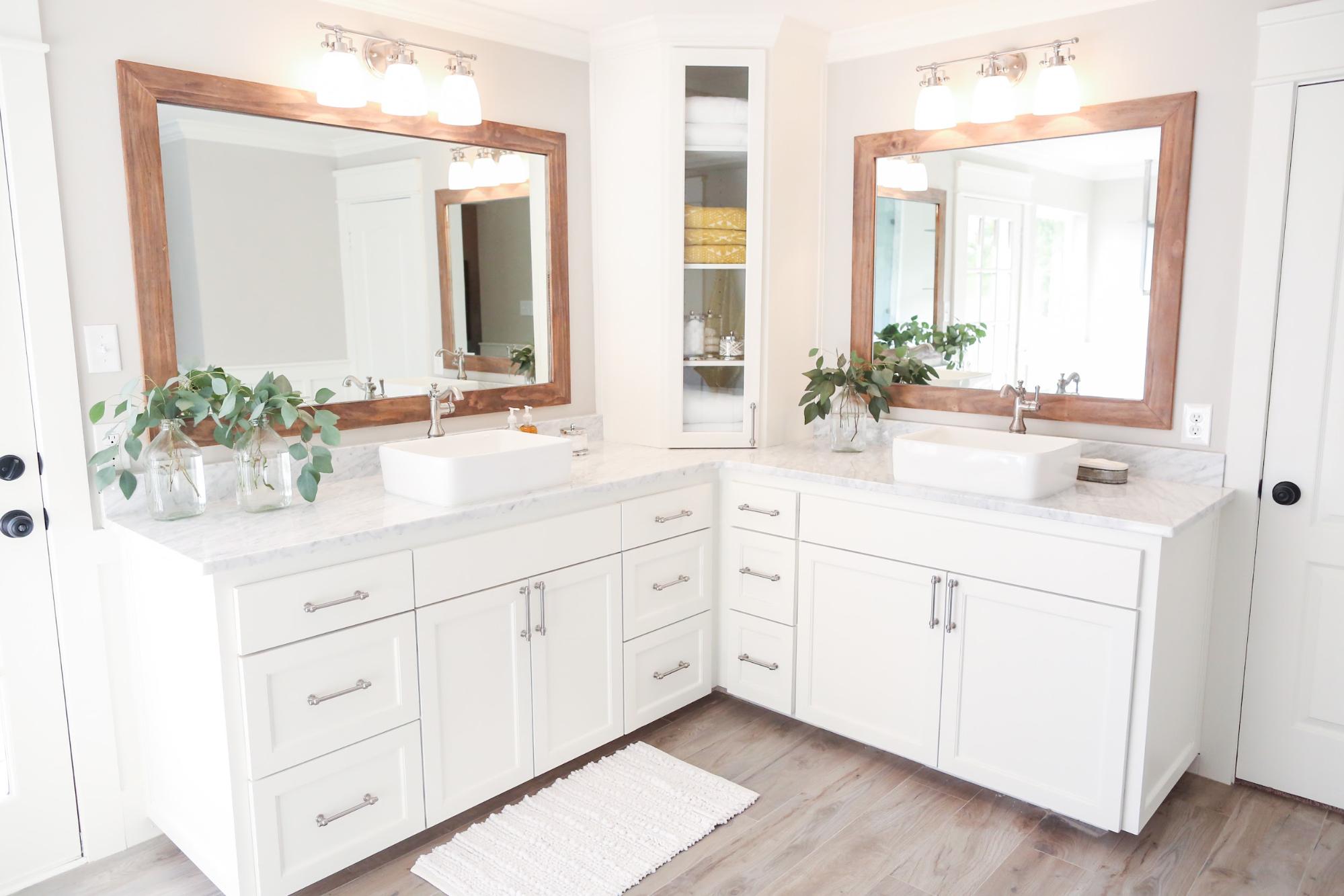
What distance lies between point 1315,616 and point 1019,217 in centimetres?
139

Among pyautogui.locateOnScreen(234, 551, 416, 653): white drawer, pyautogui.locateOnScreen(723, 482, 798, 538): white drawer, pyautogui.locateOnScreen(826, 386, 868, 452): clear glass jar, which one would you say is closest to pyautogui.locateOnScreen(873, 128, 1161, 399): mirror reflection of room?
pyautogui.locateOnScreen(826, 386, 868, 452): clear glass jar

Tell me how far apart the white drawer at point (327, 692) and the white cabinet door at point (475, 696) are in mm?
65

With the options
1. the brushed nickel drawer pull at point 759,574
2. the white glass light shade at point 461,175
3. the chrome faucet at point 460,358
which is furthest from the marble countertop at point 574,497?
the white glass light shade at point 461,175

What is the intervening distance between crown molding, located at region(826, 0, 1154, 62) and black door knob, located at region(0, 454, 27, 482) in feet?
8.95

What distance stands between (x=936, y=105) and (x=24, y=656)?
294 centimetres

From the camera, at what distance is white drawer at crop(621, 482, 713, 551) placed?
8.89 feet

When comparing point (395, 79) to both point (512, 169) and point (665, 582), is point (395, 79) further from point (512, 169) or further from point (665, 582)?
point (665, 582)

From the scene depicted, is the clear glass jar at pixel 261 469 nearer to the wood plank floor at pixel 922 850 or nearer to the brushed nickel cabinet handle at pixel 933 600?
the wood plank floor at pixel 922 850

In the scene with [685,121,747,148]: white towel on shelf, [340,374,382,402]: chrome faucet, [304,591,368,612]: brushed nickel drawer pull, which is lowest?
[304,591,368,612]: brushed nickel drawer pull

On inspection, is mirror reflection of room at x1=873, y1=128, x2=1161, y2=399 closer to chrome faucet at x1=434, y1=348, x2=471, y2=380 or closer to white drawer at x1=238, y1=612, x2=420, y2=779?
chrome faucet at x1=434, y1=348, x2=471, y2=380

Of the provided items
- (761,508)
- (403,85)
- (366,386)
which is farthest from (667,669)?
(403,85)

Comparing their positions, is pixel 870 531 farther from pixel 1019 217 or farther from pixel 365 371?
pixel 365 371

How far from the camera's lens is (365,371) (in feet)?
8.79

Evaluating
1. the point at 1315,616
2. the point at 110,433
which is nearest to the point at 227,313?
the point at 110,433
